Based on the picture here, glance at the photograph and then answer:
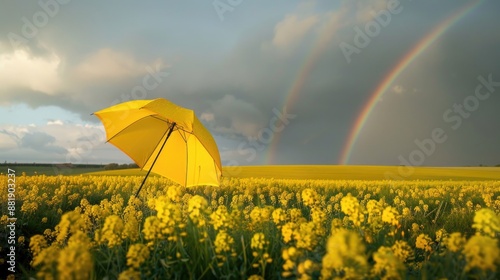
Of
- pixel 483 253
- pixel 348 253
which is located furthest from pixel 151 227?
pixel 483 253

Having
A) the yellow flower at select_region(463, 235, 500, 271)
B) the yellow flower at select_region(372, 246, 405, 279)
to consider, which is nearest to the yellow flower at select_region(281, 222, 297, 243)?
the yellow flower at select_region(372, 246, 405, 279)

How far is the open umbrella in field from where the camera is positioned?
9.35 meters

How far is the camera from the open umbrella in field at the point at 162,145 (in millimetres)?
9352

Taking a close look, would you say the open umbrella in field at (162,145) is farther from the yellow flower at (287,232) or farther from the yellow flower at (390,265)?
the yellow flower at (390,265)

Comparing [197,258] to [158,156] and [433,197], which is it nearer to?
[158,156]

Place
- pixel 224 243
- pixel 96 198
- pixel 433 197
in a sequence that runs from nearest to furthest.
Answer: pixel 224 243 → pixel 96 198 → pixel 433 197

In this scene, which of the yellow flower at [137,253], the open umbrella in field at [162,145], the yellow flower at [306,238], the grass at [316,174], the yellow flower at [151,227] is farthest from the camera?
the grass at [316,174]

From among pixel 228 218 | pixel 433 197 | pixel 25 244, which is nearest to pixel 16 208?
pixel 25 244

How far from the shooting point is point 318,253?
4.46m

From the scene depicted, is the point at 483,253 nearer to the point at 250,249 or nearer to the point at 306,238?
the point at 306,238

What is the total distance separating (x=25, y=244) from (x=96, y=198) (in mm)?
6019

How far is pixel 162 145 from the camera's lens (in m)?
10.1

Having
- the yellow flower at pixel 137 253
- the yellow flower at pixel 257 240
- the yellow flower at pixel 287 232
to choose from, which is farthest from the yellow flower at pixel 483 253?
the yellow flower at pixel 137 253

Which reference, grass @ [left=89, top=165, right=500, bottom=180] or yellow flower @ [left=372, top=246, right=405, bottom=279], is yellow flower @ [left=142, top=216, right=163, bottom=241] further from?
grass @ [left=89, top=165, right=500, bottom=180]
